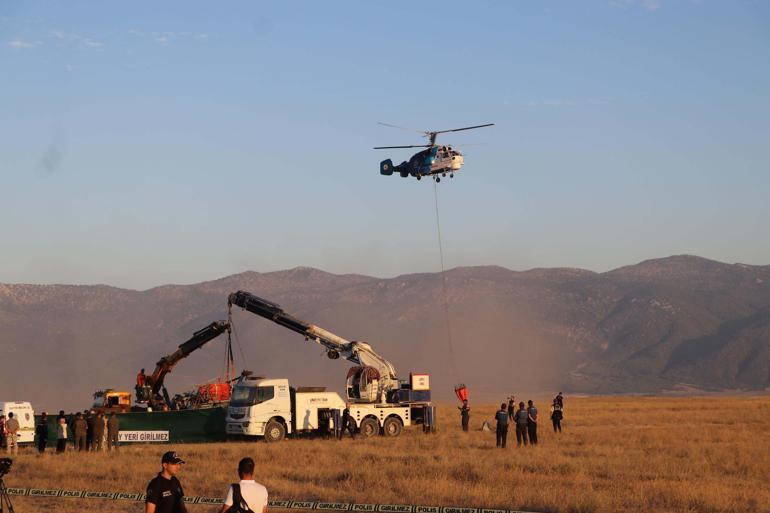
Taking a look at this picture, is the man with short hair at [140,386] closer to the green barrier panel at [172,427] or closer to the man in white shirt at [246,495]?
the green barrier panel at [172,427]

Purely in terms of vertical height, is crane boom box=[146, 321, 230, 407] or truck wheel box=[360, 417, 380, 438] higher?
crane boom box=[146, 321, 230, 407]

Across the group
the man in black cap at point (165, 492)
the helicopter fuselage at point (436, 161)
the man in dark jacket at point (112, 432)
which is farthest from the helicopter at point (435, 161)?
the man in black cap at point (165, 492)

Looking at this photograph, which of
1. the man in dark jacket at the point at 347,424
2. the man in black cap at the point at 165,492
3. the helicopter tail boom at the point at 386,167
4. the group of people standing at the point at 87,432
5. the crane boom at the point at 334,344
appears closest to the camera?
the man in black cap at the point at 165,492

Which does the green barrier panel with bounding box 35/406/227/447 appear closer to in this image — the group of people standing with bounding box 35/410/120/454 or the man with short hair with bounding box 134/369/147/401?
the group of people standing with bounding box 35/410/120/454

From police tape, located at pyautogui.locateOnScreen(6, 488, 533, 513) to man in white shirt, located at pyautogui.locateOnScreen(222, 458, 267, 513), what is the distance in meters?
7.75

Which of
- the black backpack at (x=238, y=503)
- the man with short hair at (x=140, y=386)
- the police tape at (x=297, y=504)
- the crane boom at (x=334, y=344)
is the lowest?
the police tape at (x=297, y=504)

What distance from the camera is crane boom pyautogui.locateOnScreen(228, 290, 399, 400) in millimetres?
47500

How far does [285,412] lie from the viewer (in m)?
43.3

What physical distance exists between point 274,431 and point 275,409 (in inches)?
30.3

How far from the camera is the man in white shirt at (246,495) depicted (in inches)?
531

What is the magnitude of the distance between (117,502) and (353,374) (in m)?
22.4

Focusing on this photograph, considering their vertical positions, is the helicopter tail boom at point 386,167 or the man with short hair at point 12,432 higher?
the helicopter tail boom at point 386,167

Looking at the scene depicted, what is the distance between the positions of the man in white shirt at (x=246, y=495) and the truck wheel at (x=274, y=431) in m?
29.3

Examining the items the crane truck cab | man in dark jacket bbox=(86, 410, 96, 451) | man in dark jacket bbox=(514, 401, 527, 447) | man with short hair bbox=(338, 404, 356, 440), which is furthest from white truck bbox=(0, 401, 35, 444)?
man in dark jacket bbox=(514, 401, 527, 447)
